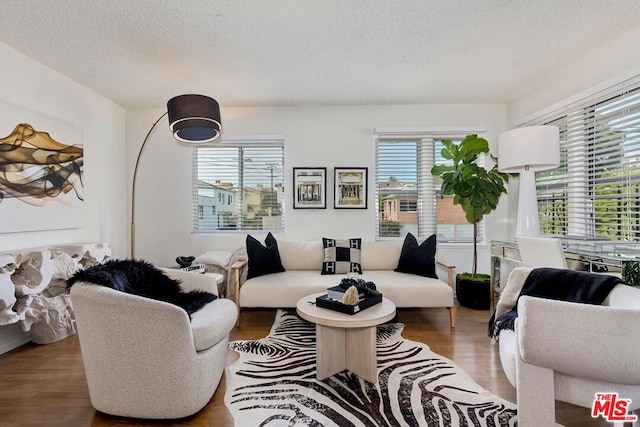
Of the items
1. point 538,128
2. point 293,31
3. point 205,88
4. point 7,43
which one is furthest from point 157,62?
point 538,128

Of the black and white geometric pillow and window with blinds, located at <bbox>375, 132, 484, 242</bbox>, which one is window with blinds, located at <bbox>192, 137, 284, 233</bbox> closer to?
the black and white geometric pillow

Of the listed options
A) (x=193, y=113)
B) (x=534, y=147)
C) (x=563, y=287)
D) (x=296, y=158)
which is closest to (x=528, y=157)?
(x=534, y=147)

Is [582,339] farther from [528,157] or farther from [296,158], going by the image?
[296,158]

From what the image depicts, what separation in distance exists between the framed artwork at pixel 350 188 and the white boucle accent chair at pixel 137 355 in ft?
8.46

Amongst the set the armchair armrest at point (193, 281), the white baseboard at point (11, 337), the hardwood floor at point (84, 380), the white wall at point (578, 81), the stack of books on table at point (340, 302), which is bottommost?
the hardwood floor at point (84, 380)

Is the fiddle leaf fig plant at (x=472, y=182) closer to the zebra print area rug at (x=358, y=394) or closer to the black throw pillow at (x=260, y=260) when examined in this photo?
the zebra print area rug at (x=358, y=394)

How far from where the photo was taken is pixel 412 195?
3916mm

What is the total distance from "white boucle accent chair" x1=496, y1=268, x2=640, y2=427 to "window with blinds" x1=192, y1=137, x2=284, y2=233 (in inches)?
119

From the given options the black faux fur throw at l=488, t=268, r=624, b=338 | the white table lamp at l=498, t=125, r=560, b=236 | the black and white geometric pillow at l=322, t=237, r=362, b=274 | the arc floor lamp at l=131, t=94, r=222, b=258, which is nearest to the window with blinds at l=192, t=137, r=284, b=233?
the black and white geometric pillow at l=322, t=237, r=362, b=274

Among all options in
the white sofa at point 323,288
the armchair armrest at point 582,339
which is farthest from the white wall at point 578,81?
the armchair armrest at point 582,339

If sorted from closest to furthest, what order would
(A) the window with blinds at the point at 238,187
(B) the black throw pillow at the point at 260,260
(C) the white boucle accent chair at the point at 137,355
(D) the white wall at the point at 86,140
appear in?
(C) the white boucle accent chair at the point at 137,355 < (D) the white wall at the point at 86,140 < (B) the black throw pillow at the point at 260,260 < (A) the window with blinds at the point at 238,187

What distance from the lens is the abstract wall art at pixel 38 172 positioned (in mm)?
2430

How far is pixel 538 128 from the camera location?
262 centimetres

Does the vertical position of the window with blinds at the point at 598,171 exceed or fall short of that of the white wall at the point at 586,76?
it falls short
